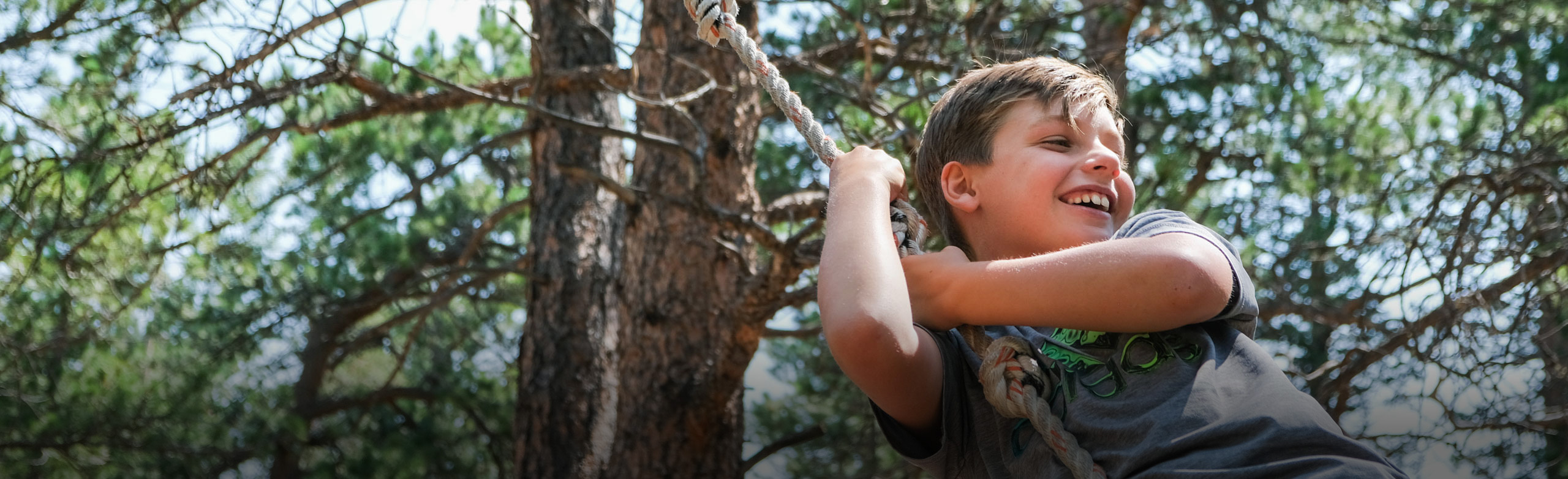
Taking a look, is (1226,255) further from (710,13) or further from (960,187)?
(710,13)

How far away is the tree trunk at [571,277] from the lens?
415 cm

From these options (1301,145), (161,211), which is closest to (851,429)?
(1301,145)

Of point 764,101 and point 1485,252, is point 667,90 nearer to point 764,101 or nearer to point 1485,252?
point 764,101

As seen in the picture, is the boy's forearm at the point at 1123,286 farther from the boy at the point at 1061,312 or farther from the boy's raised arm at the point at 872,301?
the boy's raised arm at the point at 872,301

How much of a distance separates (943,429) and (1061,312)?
30 centimetres

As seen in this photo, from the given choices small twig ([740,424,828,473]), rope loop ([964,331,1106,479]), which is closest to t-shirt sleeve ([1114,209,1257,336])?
rope loop ([964,331,1106,479])

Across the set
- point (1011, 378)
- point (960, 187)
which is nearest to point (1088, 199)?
point (960, 187)

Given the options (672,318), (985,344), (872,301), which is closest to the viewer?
(872,301)

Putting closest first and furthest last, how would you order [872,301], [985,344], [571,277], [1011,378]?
[872,301] < [1011,378] < [985,344] < [571,277]

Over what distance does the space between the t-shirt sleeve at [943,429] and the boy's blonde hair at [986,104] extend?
0.70 feet

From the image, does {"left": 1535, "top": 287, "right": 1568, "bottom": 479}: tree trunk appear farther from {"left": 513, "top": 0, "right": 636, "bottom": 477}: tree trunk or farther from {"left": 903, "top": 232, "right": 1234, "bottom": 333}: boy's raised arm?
{"left": 513, "top": 0, "right": 636, "bottom": 477}: tree trunk

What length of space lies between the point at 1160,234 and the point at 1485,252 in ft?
11.7

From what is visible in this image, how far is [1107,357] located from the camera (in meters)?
1.30

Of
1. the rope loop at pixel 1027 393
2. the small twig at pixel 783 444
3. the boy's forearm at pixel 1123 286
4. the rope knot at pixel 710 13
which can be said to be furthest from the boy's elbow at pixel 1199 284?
the small twig at pixel 783 444
